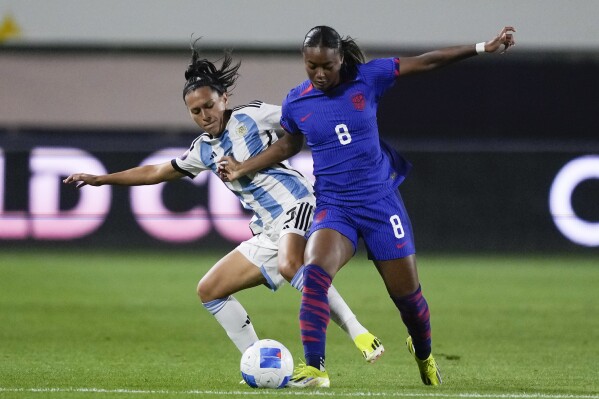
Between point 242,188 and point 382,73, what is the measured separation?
3.67 ft

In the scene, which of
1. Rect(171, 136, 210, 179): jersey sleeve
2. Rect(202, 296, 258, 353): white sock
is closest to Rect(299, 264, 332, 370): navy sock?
Rect(202, 296, 258, 353): white sock

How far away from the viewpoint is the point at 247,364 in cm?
622

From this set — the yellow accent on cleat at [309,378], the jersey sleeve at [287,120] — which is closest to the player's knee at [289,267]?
the yellow accent on cleat at [309,378]

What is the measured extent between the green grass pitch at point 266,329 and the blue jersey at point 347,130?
3.51 ft

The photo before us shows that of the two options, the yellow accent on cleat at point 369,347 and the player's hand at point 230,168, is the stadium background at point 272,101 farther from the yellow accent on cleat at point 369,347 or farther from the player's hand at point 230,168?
the yellow accent on cleat at point 369,347

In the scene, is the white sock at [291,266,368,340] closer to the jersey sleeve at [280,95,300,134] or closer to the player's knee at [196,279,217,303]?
the player's knee at [196,279,217,303]

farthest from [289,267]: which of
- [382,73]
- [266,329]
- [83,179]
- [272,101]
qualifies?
[272,101]

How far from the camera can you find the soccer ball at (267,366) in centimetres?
616

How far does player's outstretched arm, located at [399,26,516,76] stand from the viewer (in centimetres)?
633

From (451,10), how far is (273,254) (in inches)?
431

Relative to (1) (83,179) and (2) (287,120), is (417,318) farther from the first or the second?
(1) (83,179)

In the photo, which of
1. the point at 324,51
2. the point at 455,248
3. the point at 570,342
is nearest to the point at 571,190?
the point at 455,248

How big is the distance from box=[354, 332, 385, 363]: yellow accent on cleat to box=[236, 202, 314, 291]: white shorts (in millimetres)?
675

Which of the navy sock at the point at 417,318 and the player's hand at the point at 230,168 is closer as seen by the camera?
the navy sock at the point at 417,318
